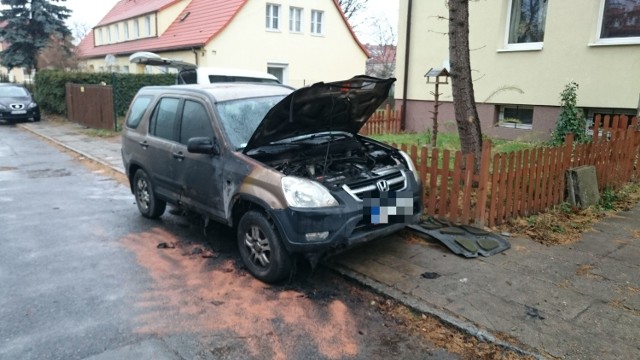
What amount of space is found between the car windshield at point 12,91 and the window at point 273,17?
12.0 metres

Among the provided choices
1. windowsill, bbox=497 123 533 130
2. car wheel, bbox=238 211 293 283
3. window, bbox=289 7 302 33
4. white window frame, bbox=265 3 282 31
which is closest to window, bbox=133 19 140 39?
white window frame, bbox=265 3 282 31

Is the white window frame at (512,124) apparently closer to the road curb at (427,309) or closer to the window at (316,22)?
the road curb at (427,309)

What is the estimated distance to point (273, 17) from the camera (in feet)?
82.5

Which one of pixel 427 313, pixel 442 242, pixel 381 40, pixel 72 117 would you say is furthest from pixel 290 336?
pixel 381 40

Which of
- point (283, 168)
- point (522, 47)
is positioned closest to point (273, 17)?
point (522, 47)

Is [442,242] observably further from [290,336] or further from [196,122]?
[196,122]

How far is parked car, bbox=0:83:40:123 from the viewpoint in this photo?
19722mm

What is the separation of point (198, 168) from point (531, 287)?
3.50 m

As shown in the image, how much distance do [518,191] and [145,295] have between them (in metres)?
4.39

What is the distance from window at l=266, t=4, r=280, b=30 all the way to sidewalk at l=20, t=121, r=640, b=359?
21794 mm

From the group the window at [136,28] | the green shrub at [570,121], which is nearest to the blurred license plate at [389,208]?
the green shrub at [570,121]

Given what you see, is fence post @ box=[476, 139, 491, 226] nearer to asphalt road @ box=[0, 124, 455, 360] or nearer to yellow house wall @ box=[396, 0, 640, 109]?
asphalt road @ box=[0, 124, 455, 360]

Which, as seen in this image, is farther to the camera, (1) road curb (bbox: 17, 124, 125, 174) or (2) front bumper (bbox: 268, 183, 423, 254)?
(1) road curb (bbox: 17, 124, 125, 174)

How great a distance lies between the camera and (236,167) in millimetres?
4555
